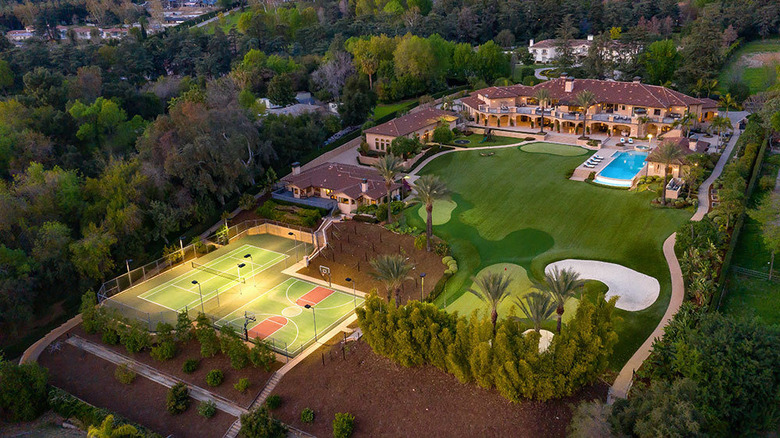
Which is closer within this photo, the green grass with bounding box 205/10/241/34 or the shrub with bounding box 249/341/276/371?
the shrub with bounding box 249/341/276/371

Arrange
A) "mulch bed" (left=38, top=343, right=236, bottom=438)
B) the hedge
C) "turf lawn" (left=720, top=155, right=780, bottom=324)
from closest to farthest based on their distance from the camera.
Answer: "mulch bed" (left=38, top=343, right=236, bottom=438) → the hedge → "turf lawn" (left=720, top=155, right=780, bottom=324)

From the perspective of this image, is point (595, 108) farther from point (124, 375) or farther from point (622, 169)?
point (124, 375)

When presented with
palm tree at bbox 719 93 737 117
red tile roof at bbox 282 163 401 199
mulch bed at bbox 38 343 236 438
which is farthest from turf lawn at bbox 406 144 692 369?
palm tree at bbox 719 93 737 117

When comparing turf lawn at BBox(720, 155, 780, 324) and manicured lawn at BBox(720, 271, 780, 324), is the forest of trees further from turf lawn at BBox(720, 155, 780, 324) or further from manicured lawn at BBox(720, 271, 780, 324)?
turf lawn at BBox(720, 155, 780, 324)

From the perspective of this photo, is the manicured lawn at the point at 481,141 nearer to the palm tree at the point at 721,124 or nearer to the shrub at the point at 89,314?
the palm tree at the point at 721,124

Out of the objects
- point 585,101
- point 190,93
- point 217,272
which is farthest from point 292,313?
point 585,101

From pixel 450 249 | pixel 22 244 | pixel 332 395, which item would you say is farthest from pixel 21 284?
pixel 450 249
